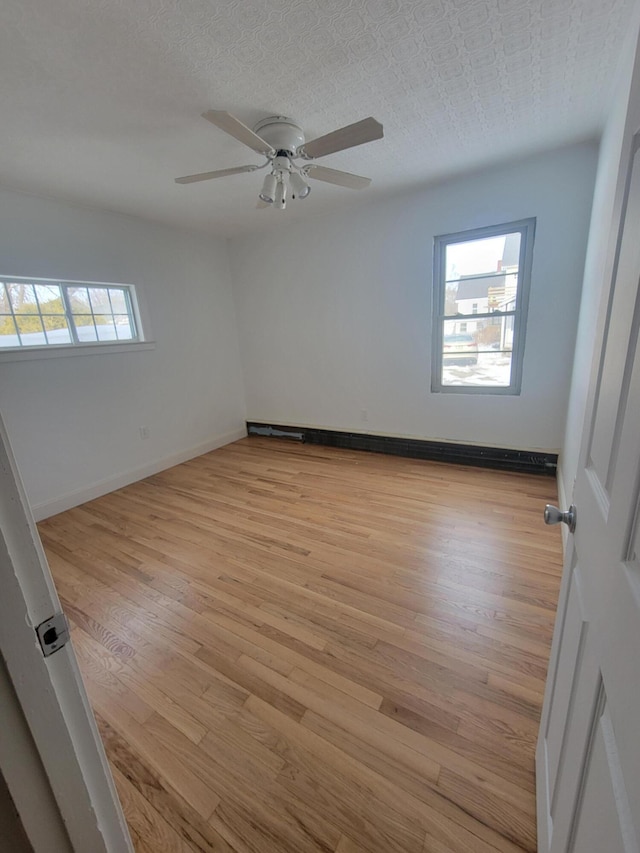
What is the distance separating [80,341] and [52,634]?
10.9 ft

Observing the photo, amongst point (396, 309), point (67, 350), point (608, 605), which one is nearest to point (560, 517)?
point (608, 605)

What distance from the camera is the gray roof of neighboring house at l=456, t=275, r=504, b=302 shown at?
3065 millimetres

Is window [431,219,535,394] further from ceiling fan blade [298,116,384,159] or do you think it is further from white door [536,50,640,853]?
white door [536,50,640,853]

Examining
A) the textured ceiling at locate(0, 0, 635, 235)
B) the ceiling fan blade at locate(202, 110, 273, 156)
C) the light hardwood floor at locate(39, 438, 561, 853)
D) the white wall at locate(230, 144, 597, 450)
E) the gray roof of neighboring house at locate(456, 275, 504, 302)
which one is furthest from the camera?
the gray roof of neighboring house at locate(456, 275, 504, 302)

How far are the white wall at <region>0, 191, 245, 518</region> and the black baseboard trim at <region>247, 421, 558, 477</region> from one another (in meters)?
0.99

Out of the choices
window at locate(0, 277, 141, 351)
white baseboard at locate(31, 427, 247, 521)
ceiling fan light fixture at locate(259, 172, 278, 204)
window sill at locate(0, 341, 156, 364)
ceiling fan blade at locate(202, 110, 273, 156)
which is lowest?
white baseboard at locate(31, 427, 247, 521)

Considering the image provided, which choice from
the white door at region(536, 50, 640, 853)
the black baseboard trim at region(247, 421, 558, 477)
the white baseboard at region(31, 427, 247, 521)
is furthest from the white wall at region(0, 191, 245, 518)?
the white door at region(536, 50, 640, 853)

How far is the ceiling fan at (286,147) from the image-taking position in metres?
1.65

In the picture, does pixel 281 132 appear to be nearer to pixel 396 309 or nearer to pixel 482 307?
pixel 396 309

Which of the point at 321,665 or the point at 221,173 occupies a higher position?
the point at 221,173

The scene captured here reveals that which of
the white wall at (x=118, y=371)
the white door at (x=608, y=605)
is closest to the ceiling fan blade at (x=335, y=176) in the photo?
the white door at (x=608, y=605)

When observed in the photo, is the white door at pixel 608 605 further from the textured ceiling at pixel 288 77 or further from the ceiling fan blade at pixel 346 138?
the textured ceiling at pixel 288 77

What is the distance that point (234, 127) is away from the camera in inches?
63.7

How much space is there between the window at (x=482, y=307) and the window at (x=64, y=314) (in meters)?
3.08
